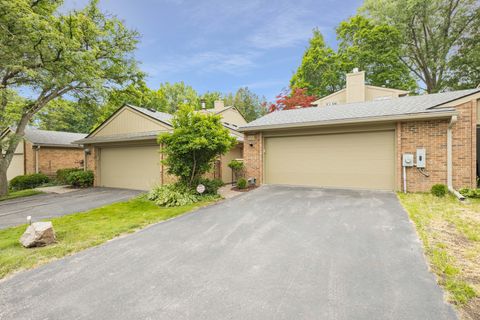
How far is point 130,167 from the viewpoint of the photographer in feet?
37.7

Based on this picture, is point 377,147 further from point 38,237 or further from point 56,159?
point 56,159

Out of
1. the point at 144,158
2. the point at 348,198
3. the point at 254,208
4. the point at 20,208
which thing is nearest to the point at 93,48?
the point at 144,158

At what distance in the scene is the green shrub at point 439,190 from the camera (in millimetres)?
6809

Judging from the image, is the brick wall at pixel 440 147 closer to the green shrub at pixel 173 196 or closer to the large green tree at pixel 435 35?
the green shrub at pixel 173 196

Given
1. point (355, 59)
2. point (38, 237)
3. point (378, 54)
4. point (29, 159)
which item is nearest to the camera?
point (38, 237)

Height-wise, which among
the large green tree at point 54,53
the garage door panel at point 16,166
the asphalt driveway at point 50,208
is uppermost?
the large green tree at point 54,53

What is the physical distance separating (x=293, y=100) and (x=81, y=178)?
59.3 ft

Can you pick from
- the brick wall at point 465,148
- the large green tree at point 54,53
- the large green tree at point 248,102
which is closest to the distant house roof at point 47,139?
the large green tree at point 54,53

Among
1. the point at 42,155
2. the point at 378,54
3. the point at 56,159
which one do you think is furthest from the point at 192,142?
the point at 378,54

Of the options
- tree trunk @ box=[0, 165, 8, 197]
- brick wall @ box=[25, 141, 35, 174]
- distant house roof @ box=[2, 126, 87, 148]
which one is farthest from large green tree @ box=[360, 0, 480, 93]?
brick wall @ box=[25, 141, 35, 174]

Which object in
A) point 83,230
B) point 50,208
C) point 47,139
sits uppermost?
point 47,139

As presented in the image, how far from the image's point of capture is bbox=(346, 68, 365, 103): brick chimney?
16.8 meters

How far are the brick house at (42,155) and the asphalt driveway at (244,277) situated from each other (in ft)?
49.6

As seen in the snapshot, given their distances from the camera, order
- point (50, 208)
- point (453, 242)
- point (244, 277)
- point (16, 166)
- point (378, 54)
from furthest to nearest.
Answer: point (378, 54)
point (16, 166)
point (50, 208)
point (453, 242)
point (244, 277)
